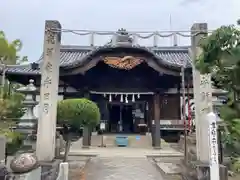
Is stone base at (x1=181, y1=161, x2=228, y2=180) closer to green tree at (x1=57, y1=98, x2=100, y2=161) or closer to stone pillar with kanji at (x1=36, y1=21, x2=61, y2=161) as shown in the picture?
green tree at (x1=57, y1=98, x2=100, y2=161)

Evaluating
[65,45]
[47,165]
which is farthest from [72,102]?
[65,45]

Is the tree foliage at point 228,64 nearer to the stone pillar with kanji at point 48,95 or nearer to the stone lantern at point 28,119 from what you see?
the stone pillar with kanji at point 48,95

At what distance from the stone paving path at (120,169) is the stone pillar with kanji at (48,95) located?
55.5 inches

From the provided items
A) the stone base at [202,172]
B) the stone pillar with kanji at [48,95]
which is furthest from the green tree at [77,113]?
the stone base at [202,172]

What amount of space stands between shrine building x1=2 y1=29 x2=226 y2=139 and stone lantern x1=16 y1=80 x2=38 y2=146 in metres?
3.20

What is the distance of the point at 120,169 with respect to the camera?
8578mm

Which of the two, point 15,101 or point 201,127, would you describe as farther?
point 15,101

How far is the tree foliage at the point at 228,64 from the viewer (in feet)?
15.9

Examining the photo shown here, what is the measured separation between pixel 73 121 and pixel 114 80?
26.3 ft

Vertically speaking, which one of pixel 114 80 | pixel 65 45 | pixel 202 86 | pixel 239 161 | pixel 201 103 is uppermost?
pixel 65 45

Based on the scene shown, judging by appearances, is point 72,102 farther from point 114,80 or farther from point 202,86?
point 114,80

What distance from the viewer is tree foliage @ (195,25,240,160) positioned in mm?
4855

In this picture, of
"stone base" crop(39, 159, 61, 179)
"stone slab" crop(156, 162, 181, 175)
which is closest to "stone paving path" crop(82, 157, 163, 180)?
"stone slab" crop(156, 162, 181, 175)

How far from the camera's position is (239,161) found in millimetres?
4547
